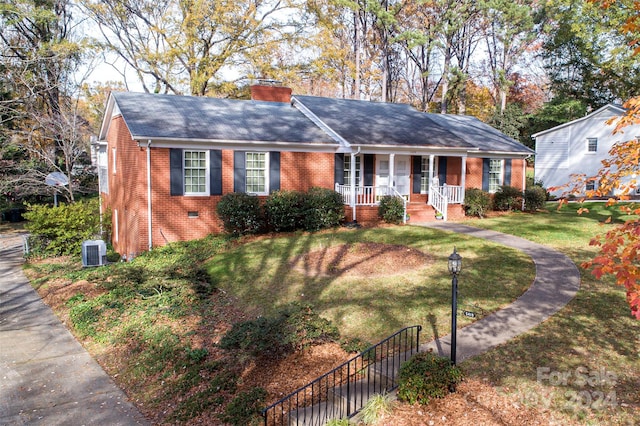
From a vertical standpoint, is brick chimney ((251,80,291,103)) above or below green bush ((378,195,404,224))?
above

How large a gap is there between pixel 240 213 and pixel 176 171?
252 cm

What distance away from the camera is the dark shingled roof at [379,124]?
60.3ft

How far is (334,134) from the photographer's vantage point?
1814cm

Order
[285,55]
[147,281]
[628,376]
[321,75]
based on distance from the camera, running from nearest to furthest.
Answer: [628,376]
[147,281]
[321,75]
[285,55]

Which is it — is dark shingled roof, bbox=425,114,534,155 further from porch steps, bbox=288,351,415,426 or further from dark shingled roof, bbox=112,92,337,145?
porch steps, bbox=288,351,415,426

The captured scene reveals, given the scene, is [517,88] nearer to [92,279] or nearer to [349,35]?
[349,35]

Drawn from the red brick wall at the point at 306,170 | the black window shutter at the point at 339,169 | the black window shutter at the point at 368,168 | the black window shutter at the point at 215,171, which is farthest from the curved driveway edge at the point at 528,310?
the black window shutter at the point at 215,171

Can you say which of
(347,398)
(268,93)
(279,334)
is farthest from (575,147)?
(347,398)

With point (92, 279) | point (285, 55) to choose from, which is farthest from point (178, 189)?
point (285, 55)

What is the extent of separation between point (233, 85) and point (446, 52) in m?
16.2

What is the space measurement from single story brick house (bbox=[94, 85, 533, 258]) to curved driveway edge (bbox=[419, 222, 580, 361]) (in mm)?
7789

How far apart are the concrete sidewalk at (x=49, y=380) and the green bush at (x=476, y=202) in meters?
15.0

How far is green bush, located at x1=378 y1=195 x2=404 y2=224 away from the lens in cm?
1756

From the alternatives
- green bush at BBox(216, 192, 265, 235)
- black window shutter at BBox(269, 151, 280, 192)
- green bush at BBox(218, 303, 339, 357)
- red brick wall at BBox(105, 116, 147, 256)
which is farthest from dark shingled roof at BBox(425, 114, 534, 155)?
green bush at BBox(218, 303, 339, 357)
